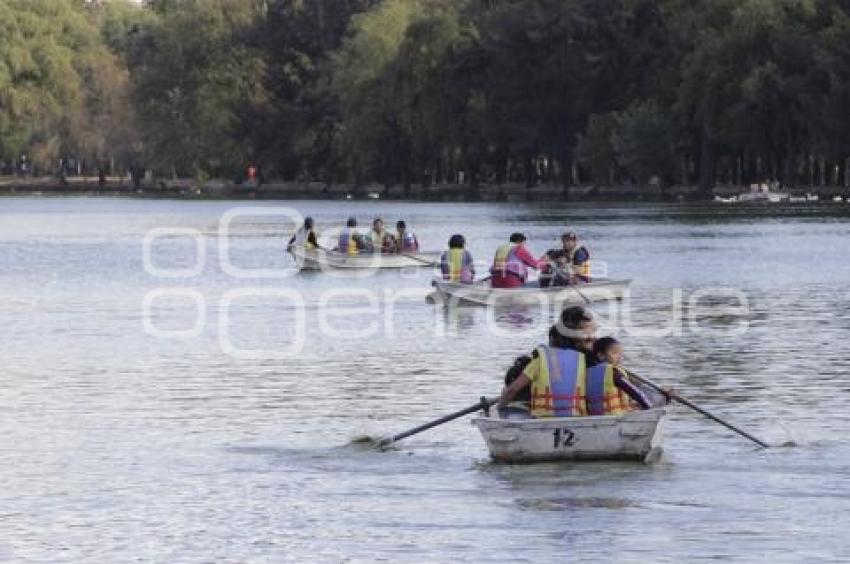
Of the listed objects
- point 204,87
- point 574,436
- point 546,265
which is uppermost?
point 204,87

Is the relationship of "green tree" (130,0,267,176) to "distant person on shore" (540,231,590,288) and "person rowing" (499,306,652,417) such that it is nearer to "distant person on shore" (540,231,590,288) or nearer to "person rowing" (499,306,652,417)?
"distant person on shore" (540,231,590,288)

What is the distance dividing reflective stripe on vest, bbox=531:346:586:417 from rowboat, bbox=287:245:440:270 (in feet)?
132

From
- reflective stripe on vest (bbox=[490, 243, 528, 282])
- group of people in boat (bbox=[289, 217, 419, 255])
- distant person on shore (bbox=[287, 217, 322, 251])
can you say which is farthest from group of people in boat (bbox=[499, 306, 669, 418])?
distant person on shore (bbox=[287, 217, 322, 251])

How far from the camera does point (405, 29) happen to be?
15400cm

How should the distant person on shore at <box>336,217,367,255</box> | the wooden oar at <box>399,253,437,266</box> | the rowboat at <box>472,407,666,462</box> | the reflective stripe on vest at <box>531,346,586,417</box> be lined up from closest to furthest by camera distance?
1. the reflective stripe on vest at <box>531,346,586,417</box>
2. the rowboat at <box>472,407,666,462</box>
3. the wooden oar at <box>399,253,437,266</box>
4. the distant person on shore at <box>336,217,367,255</box>

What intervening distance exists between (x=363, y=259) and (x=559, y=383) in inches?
1651

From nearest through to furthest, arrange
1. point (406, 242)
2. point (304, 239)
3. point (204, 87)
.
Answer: point (406, 242)
point (304, 239)
point (204, 87)

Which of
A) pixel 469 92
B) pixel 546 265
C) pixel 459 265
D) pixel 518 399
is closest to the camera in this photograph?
pixel 518 399

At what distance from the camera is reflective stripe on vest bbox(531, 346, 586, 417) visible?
906 inches

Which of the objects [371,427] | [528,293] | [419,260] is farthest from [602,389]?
[419,260]

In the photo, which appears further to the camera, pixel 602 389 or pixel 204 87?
pixel 204 87

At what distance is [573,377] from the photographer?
2306 cm

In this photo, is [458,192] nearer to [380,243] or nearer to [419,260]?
[380,243]

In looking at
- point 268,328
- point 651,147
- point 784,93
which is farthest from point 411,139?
point 268,328
